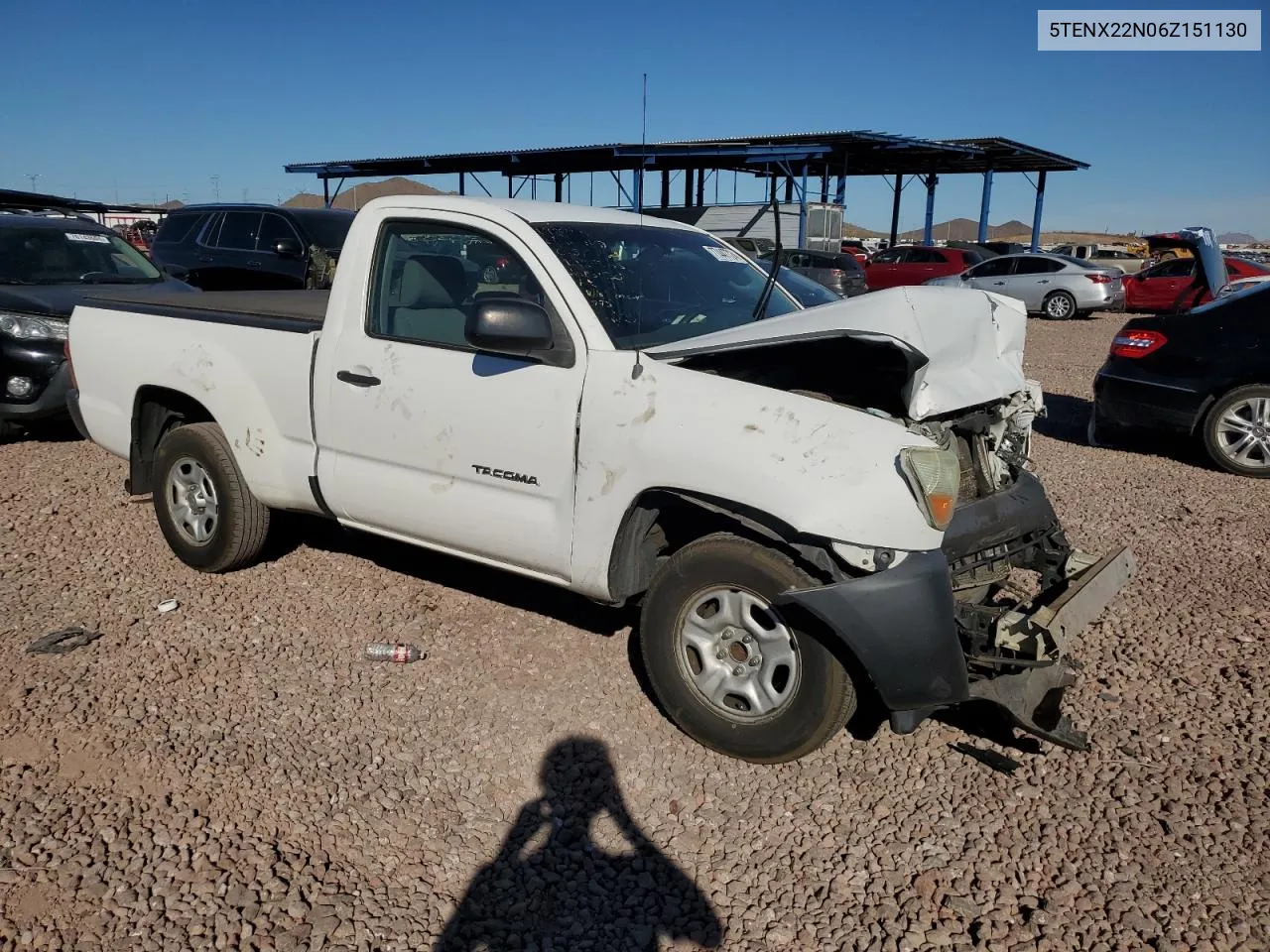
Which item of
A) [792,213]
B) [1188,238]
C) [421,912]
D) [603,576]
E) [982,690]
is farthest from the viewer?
[792,213]

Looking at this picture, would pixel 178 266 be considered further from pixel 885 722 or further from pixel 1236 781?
pixel 1236 781

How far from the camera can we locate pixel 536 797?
3.37 meters

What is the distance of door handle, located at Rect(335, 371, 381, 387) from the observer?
4.25 meters

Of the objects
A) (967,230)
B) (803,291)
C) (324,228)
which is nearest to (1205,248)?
(803,291)

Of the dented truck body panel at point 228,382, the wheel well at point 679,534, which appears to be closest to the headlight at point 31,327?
the dented truck body panel at point 228,382

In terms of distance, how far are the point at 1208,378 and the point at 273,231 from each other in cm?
1027

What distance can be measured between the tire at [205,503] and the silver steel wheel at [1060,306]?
20.6m

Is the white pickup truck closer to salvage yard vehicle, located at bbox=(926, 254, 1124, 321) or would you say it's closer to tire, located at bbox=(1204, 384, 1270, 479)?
tire, located at bbox=(1204, 384, 1270, 479)

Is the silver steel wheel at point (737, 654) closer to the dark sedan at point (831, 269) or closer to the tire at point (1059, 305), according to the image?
the dark sedan at point (831, 269)

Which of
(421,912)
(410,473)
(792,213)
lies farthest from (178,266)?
(792,213)

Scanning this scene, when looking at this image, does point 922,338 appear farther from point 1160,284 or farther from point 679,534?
point 1160,284

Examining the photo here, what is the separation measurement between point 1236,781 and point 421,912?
277 cm

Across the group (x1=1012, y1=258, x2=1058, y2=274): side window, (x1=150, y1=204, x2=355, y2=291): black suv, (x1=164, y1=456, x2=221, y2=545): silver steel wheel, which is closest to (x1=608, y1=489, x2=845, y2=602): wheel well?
(x1=164, y1=456, x2=221, y2=545): silver steel wheel

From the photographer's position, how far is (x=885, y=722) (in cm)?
385
